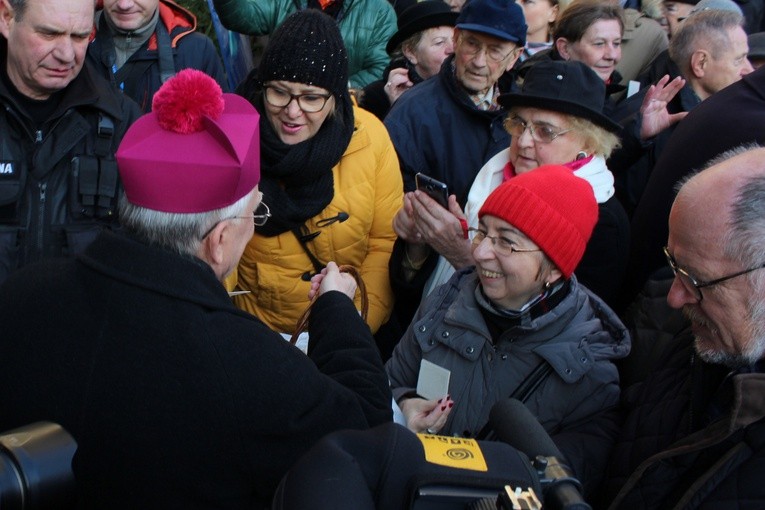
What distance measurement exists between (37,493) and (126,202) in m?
0.77

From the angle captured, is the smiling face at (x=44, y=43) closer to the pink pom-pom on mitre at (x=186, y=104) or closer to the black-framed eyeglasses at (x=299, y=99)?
the black-framed eyeglasses at (x=299, y=99)

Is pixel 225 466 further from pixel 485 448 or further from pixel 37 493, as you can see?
pixel 485 448

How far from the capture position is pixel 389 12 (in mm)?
5332

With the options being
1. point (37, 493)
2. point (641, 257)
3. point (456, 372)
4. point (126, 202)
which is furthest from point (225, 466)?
point (641, 257)

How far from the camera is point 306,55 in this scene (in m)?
3.07

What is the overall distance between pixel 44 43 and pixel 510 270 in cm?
184

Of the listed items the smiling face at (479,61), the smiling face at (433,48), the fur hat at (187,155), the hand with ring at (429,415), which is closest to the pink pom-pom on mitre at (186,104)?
the fur hat at (187,155)

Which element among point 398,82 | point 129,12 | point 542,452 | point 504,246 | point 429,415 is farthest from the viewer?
point 398,82

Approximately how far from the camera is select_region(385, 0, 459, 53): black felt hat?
4.81 meters

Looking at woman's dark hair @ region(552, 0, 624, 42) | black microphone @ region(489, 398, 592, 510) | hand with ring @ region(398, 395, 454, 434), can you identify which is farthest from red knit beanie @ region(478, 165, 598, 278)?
woman's dark hair @ region(552, 0, 624, 42)

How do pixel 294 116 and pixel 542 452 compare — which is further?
pixel 294 116

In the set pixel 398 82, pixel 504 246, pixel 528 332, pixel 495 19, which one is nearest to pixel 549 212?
pixel 504 246

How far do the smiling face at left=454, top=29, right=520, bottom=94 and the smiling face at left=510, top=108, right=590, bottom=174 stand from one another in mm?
666

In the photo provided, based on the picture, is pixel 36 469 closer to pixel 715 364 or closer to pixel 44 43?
pixel 715 364
